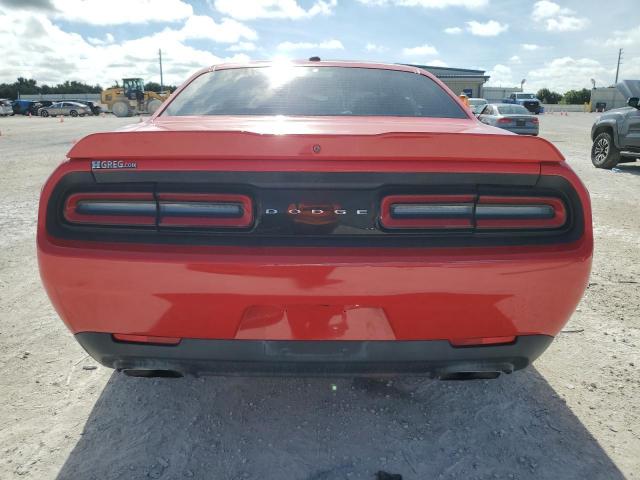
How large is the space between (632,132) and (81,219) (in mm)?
10147

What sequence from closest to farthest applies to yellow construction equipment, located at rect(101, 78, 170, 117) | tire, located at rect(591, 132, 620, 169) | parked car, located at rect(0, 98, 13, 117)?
tire, located at rect(591, 132, 620, 169) < yellow construction equipment, located at rect(101, 78, 170, 117) < parked car, located at rect(0, 98, 13, 117)

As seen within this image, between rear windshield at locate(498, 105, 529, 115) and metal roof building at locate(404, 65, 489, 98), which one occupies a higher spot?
metal roof building at locate(404, 65, 489, 98)

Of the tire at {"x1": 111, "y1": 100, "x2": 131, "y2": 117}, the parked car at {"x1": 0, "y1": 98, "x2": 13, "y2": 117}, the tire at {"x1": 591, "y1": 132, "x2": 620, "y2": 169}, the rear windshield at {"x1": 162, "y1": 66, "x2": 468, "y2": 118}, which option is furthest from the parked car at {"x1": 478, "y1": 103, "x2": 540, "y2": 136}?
the parked car at {"x1": 0, "y1": 98, "x2": 13, "y2": 117}

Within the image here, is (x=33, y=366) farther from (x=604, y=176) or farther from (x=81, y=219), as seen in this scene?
(x=604, y=176)

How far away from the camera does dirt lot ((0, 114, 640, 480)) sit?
1.79m

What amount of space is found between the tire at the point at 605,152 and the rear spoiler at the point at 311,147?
944 cm

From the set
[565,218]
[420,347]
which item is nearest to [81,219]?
[420,347]

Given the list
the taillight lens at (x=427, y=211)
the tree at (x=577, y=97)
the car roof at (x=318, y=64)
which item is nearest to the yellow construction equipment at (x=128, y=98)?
the car roof at (x=318, y=64)

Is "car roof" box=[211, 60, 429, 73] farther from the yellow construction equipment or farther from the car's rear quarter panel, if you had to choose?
the yellow construction equipment

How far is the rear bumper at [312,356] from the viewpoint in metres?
1.59

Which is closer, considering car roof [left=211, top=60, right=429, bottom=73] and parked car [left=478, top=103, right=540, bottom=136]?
car roof [left=211, top=60, right=429, bottom=73]

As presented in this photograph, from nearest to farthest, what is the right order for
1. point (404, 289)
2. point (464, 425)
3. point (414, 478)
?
1. point (404, 289)
2. point (414, 478)
3. point (464, 425)

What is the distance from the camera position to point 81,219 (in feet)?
5.24

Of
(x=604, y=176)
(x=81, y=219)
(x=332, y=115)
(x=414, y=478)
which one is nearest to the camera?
(x=81, y=219)
